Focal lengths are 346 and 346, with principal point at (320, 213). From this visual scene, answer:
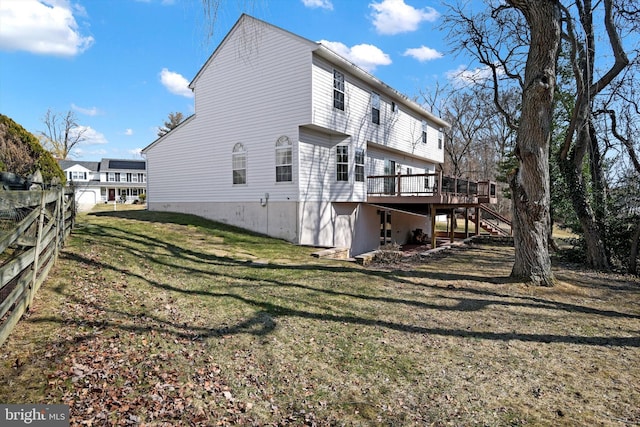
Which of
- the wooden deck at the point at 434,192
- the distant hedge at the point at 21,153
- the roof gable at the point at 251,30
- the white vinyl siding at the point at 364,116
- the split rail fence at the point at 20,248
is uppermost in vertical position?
the roof gable at the point at 251,30

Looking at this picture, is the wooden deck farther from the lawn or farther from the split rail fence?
the split rail fence

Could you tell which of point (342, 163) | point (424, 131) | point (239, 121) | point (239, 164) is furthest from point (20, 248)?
point (424, 131)

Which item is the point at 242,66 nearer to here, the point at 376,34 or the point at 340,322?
the point at 376,34

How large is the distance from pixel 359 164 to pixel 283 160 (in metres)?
3.76

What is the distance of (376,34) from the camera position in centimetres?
1223

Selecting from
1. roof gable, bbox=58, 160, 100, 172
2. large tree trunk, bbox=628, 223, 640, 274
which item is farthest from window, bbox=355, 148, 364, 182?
roof gable, bbox=58, 160, 100, 172

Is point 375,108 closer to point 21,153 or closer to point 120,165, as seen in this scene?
point 21,153

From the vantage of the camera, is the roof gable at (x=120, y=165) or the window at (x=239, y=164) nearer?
the window at (x=239, y=164)

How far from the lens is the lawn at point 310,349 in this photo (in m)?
3.16

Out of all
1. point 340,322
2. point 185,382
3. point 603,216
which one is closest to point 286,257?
point 340,322

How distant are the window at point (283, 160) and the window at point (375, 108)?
16.7ft

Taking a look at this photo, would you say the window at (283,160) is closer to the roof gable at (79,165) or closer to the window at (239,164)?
the window at (239,164)

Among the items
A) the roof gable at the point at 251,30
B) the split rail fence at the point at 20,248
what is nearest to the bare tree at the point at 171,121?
the roof gable at the point at 251,30

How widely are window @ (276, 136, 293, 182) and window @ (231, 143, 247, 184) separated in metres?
1.77
